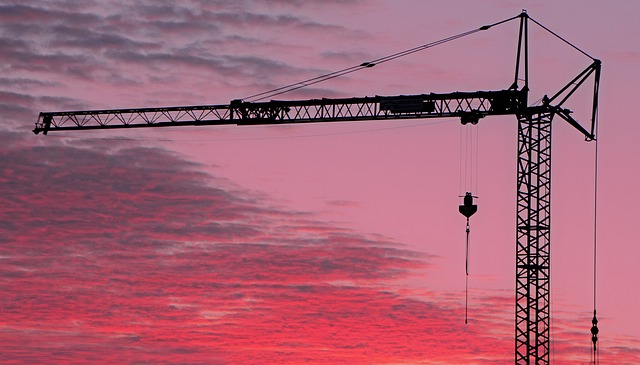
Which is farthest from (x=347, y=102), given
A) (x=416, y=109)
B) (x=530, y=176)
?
(x=530, y=176)

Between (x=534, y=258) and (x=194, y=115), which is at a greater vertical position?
(x=194, y=115)

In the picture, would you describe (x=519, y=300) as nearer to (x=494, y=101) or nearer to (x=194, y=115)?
(x=494, y=101)

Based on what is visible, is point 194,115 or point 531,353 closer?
point 531,353

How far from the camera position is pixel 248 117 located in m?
161

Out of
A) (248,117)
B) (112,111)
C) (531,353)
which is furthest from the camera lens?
(112,111)

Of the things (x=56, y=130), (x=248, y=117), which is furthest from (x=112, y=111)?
A: (x=248, y=117)

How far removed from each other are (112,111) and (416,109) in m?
48.9

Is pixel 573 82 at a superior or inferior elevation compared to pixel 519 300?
superior

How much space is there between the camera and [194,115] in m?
168

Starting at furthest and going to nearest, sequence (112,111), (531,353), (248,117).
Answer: (112,111) < (248,117) < (531,353)

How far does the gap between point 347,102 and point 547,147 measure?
73.2ft

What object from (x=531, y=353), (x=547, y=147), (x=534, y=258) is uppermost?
(x=547, y=147)

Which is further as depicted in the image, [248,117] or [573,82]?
[248,117]

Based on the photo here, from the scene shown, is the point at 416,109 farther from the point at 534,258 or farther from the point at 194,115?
the point at 194,115
